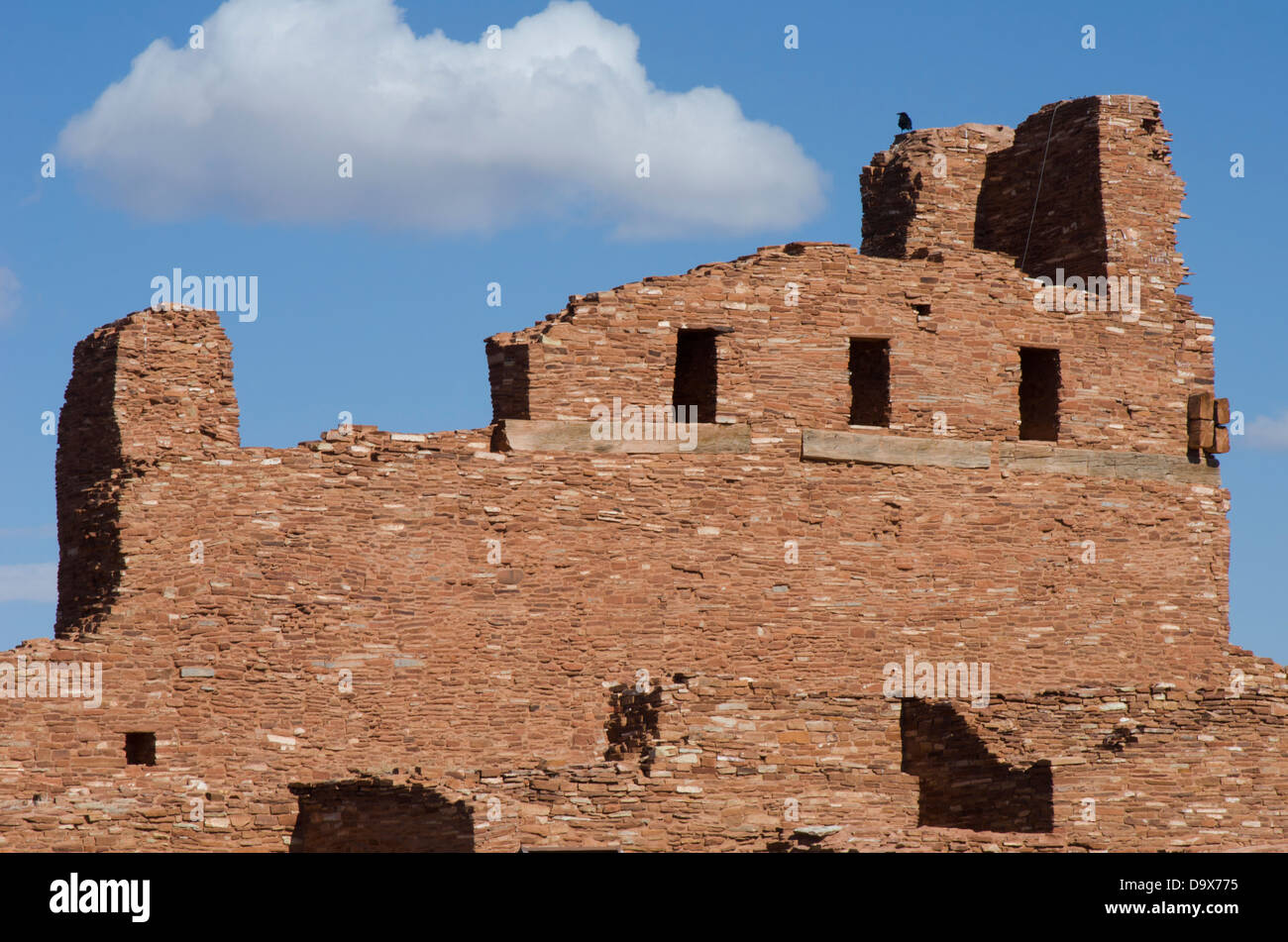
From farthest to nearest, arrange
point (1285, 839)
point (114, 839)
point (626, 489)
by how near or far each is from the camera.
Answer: point (626, 489) → point (1285, 839) → point (114, 839)

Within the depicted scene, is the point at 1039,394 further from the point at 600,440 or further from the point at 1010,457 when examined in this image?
the point at 600,440

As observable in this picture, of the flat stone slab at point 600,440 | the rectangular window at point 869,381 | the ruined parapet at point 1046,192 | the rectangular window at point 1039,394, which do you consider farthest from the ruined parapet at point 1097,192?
the flat stone slab at point 600,440

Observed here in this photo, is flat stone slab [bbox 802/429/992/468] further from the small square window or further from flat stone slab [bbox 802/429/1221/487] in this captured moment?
the small square window

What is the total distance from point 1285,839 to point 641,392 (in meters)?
9.56

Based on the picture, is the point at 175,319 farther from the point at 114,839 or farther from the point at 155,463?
the point at 114,839

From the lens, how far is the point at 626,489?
27.8 meters

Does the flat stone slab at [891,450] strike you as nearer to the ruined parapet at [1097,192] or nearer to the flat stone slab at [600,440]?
the flat stone slab at [600,440]

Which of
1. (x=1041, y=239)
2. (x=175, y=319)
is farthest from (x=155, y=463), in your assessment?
(x=1041, y=239)

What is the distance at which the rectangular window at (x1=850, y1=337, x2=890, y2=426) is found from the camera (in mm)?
29906

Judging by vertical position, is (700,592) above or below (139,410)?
below

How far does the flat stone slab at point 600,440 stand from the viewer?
27.3 meters

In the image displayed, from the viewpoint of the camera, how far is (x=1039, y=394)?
31281 millimetres

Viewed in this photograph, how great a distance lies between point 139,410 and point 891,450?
32.6 ft

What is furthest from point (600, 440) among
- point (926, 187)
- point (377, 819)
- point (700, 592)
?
point (926, 187)
